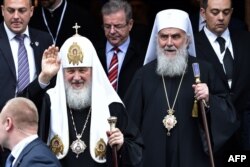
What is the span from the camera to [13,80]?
12.3m

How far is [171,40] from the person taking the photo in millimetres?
Result: 12281

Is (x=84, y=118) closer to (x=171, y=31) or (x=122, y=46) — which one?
(x=171, y=31)

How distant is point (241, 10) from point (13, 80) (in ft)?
16.7

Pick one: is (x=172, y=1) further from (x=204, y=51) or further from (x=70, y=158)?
(x=70, y=158)

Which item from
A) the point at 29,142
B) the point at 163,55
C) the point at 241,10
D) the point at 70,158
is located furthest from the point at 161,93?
the point at 241,10

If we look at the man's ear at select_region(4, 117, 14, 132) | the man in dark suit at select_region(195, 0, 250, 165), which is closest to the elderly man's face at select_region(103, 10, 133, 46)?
the man in dark suit at select_region(195, 0, 250, 165)

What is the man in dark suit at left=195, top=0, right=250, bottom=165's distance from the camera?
12828 millimetres

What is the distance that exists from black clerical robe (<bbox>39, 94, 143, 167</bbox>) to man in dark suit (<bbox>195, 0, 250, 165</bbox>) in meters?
1.58

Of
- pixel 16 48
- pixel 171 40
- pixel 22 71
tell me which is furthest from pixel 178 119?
pixel 16 48

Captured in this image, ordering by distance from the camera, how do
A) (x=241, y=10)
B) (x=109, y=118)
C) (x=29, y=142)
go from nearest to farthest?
(x=29, y=142), (x=109, y=118), (x=241, y=10)

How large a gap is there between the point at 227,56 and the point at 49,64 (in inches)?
82.5

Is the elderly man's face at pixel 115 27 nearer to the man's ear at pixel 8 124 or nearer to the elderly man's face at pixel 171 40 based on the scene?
the elderly man's face at pixel 171 40

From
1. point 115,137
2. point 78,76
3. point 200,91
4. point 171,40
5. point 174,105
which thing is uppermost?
point 171,40

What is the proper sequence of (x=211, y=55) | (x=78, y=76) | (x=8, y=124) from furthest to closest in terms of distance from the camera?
1. (x=211, y=55)
2. (x=78, y=76)
3. (x=8, y=124)
